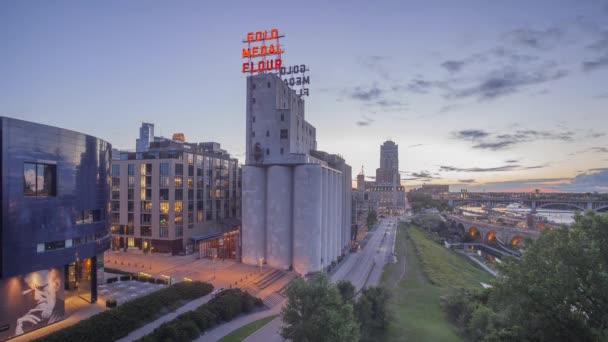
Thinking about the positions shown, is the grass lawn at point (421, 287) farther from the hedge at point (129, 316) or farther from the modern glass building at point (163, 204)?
the modern glass building at point (163, 204)

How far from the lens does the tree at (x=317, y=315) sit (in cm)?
2923

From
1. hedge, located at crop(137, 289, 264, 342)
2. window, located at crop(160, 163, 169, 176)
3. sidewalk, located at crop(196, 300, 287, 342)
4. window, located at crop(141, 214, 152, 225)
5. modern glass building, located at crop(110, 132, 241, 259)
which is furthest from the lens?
window, located at crop(141, 214, 152, 225)

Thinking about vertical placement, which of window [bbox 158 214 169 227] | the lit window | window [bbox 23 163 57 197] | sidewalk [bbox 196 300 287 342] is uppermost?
the lit window

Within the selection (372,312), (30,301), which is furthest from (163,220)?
(372,312)

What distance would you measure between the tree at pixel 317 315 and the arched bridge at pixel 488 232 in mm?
109780

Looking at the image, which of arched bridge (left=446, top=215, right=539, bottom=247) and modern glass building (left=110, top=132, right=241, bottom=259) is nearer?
modern glass building (left=110, top=132, right=241, bottom=259)

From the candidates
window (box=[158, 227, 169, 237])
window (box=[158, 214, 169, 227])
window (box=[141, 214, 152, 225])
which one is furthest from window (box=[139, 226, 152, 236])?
window (box=[158, 214, 169, 227])

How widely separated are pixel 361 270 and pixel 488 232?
9819 cm

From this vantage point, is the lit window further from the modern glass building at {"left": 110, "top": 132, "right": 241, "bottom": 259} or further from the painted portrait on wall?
the painted portrait on wall

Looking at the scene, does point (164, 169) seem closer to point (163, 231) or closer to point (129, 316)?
point (163, 231)

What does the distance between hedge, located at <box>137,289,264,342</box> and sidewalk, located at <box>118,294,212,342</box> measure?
2.63 meters

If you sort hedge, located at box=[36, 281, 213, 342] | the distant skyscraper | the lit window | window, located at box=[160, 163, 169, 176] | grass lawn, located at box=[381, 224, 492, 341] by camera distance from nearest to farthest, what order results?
hedge, located at box=[36, 281, 213, 342], grass lawn, located at box=[381, 224, 492, 341], the lit window, window, located at box=[160, 163, 169, 176], the distant skyscraper

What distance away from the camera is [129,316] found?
37.4 m

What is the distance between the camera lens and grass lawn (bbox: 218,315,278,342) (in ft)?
122
